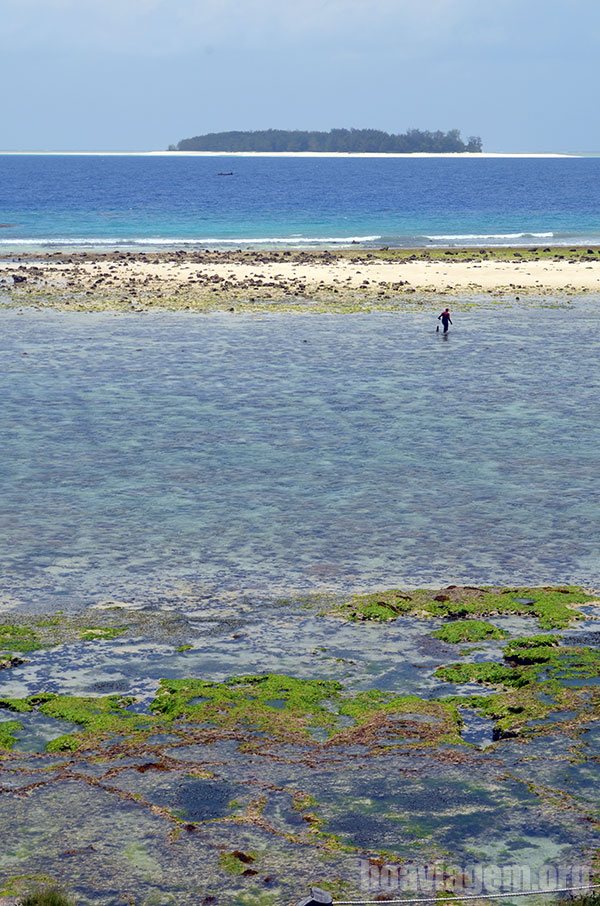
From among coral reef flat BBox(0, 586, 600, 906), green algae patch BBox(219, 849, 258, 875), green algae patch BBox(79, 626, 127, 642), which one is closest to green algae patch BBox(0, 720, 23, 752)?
coral reef flat BBox(0, 586, 600, 906)

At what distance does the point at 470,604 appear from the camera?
22.2m

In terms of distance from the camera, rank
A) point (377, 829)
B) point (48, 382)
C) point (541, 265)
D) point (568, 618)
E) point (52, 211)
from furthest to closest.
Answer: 1. point (52, 211)
2. point (541, 265)
3. point (48, 382)
4. point (568, 618)
5. point (377, 829)

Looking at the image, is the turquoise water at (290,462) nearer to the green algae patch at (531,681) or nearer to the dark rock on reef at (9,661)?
the dark rock on reef at (9,661)

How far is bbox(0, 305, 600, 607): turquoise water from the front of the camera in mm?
24422

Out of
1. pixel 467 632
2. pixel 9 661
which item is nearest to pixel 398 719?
pixel 467 632

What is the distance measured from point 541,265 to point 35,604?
6153 cm

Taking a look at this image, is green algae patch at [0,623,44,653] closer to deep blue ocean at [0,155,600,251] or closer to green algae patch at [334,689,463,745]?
green algae patch at [334,689,463,745]

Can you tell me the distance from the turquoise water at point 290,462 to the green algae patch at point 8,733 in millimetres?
4581

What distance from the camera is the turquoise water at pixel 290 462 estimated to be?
2442 cm

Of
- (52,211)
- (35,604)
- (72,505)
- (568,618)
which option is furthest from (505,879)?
(52,211)

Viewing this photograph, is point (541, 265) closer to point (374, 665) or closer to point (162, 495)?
point (162, 495)

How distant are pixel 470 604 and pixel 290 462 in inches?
419

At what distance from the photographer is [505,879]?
14148mm

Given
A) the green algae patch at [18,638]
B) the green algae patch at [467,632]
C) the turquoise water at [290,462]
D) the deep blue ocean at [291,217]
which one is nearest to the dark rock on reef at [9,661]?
the green algae patch at [18,638]
